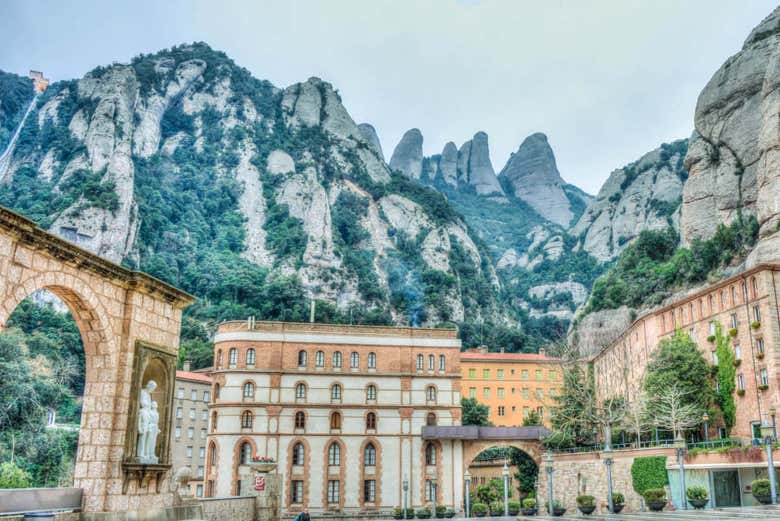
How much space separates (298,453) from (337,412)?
402cm

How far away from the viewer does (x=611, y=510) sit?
108 ft

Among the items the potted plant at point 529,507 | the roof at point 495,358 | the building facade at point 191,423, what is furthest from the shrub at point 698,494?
the building facade at point 191,423

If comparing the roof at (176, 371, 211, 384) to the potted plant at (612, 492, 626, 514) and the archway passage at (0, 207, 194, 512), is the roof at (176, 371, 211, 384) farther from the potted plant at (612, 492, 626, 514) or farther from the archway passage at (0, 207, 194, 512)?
the archway passage at (0, 207, 194, 512)

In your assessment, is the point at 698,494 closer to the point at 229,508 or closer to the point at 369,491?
the point at 229,508

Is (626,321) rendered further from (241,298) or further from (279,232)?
(279,232)

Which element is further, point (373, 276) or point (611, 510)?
point (373, 276)

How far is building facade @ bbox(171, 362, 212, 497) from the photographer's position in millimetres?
63781

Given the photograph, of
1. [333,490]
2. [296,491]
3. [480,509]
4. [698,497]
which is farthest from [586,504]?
[296,491]

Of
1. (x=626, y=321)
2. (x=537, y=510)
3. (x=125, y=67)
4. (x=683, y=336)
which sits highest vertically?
(x=125, y=67)

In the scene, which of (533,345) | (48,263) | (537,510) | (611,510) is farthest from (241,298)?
(48,263)

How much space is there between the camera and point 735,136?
2692 inches

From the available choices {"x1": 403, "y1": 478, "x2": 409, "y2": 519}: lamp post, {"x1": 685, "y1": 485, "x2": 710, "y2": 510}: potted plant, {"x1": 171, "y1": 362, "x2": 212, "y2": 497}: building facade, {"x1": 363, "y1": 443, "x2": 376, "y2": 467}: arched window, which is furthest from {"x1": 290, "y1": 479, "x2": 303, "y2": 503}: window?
{"x1": 685, "y1": 485, "x2": 710, "y2": 510}: potted plant

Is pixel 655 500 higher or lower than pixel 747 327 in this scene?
lower

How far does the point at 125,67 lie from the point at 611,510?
119 m
